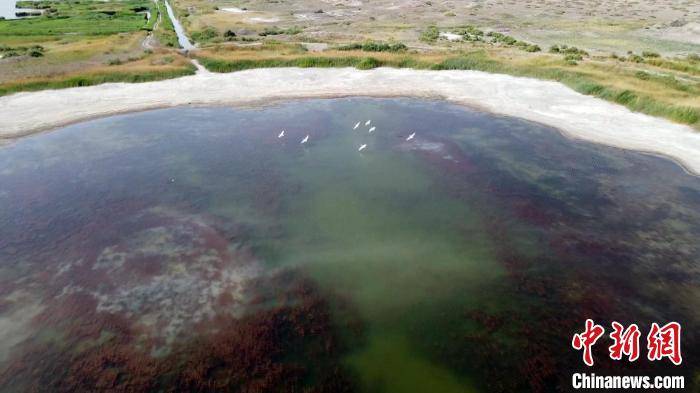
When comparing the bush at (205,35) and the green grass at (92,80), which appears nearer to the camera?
the green grass at (92,80)

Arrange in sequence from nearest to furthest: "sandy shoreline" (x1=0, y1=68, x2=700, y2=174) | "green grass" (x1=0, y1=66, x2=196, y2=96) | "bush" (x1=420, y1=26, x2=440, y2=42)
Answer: "sandy shoreline" (x1=0, y1=68, x2=700, y2=174) → "green grass" (x1=0, y1=66, x2=196, y2=96) → "bush" (x1=420, y1=26, x2=440, y2=42)

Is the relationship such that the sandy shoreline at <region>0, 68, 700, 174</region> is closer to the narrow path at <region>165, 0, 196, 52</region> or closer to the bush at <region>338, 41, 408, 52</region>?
the bush at <region>338, 41, 408, 52</region>

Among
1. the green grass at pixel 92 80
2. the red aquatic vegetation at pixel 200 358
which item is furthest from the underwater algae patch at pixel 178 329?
the green grass at pixel 92 80

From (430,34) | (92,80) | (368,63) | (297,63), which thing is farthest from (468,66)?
(92,80)

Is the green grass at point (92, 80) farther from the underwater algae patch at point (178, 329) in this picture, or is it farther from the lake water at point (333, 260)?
the underwater algae patch at point (178, 329)

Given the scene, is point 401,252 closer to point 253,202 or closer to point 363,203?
point 363,203

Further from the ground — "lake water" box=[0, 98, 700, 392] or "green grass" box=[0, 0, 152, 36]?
"green grass" box=[0, 0, 152, 36]

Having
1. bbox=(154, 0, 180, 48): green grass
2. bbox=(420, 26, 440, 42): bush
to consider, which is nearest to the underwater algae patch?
bbox=(154, 0, 180, 48): green grass
